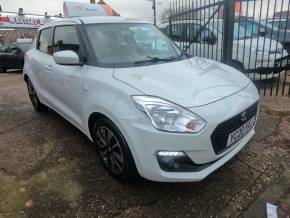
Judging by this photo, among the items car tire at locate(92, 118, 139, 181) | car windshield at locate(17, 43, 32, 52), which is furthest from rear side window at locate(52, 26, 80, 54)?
car windshield at locate(17, 43, 32, 52)

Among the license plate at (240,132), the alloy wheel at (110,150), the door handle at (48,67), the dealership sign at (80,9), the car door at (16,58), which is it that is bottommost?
the car door at (16,58)

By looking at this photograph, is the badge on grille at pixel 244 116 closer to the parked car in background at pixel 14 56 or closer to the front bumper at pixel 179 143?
the front bumper at pixel 179 143

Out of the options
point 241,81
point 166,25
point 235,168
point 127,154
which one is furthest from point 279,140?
point 166,25

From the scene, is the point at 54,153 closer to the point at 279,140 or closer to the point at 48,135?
the point at 48,135

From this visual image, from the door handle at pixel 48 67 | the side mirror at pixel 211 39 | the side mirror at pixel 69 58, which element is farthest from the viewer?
the side mirror at pixel 211 39

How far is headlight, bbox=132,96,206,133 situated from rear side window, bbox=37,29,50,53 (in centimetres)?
276

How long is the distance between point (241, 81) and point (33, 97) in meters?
3.97

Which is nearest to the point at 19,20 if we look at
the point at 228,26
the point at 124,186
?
the point at 228,26

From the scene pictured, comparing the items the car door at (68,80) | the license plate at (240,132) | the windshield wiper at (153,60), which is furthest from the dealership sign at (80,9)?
the license plate at (240,132)

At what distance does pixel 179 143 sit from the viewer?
2178 millimetres

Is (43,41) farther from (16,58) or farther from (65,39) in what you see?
(16,58)

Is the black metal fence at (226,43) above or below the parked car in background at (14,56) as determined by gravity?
above

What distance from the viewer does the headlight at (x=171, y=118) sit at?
7.16ft

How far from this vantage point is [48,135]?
13.7ft
